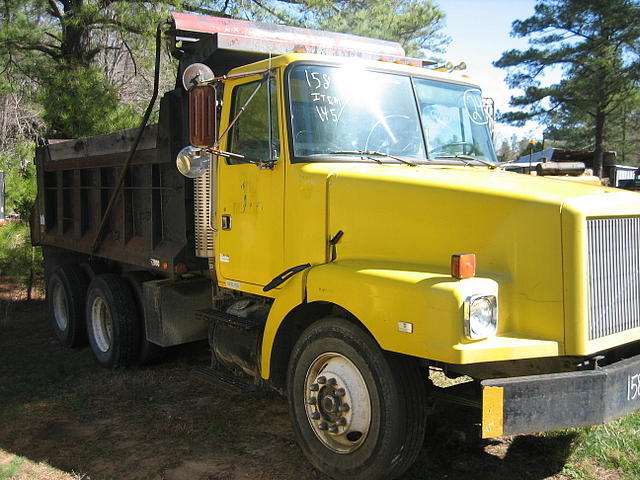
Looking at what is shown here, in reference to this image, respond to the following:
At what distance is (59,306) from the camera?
821 centimetres

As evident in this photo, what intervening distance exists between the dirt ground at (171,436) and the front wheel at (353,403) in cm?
38

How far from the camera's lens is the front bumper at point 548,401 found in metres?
3.23

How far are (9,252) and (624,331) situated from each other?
1016 cm

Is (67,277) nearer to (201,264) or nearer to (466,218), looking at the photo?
(201,264)

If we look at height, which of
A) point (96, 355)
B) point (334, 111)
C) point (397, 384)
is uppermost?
point (334, 111)

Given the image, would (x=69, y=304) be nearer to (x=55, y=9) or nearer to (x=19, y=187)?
(x=19, y=187)

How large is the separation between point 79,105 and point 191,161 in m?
7.22

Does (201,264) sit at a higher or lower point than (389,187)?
lower

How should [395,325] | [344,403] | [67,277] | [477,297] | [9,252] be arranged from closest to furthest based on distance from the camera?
1. [477,297]
2. [395,325]
3. [344,403]
4. [67,277]
5. [9,252]

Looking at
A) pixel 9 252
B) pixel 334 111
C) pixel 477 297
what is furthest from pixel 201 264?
pixel 9 252

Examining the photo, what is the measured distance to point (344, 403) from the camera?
3.89 metres

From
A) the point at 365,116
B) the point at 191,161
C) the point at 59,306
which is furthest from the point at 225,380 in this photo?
the point at 59,306

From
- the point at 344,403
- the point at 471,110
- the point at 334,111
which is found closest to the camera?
the point at 344,403

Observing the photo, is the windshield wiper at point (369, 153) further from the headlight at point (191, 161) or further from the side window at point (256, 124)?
the headlight at point (191, 161)
